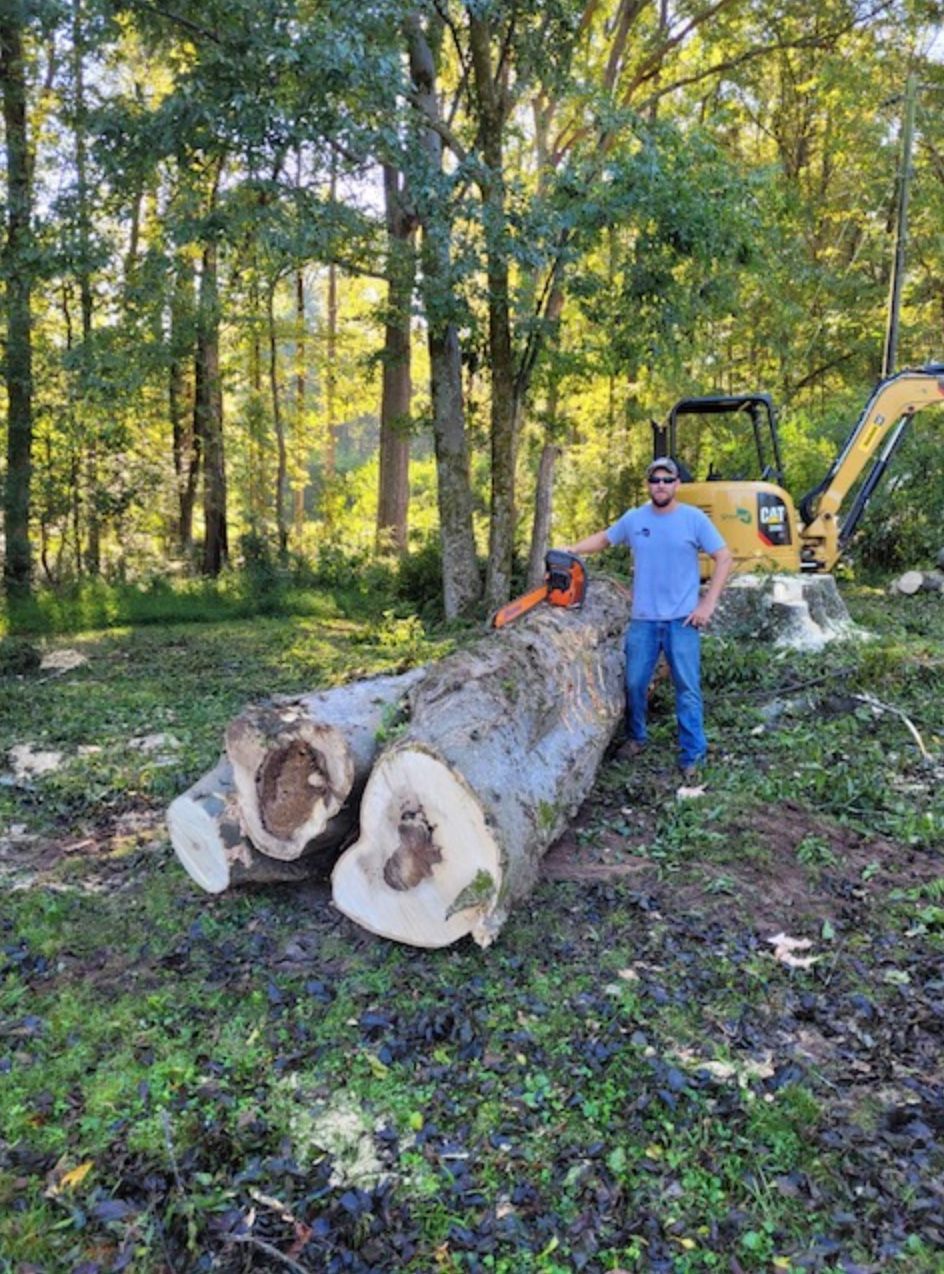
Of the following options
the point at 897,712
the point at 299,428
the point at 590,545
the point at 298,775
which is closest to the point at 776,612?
the point at 897,712

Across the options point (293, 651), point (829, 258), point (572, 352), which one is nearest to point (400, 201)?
point (572, 352)

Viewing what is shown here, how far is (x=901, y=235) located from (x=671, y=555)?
1221 cm

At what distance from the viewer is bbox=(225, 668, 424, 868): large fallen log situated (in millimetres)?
3814

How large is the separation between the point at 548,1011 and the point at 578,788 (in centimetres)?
153

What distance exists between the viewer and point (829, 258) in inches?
706

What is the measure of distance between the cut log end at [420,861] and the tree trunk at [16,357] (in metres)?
10.1

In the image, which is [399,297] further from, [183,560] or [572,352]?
[183,560]

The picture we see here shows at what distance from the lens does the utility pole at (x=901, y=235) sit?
44.9 feet

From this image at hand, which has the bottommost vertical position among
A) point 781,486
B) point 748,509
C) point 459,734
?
point 459,734

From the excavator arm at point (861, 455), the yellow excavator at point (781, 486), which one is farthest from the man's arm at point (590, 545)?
the excavator arm at point (861, 455)

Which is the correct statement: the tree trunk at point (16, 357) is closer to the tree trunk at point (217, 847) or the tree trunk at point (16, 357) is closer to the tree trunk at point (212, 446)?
the tree trunk at point (212, 446)

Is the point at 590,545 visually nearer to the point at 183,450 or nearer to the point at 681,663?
the point at 681,663

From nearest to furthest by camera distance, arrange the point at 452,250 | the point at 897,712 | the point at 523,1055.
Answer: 1. the point at 523,1055
2. the point at 897,712
3. the point at 452,250

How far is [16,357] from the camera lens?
11.8 m
